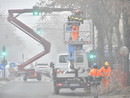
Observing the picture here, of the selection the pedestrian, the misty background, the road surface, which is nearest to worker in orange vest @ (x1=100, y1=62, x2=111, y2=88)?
the pedestrian

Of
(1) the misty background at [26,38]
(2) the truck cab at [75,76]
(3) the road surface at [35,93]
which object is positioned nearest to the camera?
(3) the road surface at [35,93]

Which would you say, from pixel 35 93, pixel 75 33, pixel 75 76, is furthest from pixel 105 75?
pixel 35 93

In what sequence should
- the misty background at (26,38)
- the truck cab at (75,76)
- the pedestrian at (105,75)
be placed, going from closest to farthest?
1. the pedestrian at (105,75)
2. the truck cab at (75,76)
3. the misty background at (26,38)

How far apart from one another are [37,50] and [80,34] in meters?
121

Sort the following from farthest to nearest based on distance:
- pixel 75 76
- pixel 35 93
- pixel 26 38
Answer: pixel 26 38, pixel 35 93, pixel 75 76

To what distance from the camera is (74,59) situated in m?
23.5

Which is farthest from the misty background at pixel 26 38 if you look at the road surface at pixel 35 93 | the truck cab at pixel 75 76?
the truck cab at pixel 75 76

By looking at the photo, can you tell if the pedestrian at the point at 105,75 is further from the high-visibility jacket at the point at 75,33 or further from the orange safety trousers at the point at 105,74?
the high-visibility jacket at the point at 75,33

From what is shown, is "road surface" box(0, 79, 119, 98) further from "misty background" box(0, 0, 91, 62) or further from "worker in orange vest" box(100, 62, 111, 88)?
"misty background" box(0, 0, 91, 62)

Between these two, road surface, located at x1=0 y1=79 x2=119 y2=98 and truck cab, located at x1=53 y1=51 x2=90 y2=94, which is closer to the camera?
road surface, located at x1=0 y1=79 x2=119 y2=98

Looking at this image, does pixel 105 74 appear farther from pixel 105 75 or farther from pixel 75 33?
pixel 75 33

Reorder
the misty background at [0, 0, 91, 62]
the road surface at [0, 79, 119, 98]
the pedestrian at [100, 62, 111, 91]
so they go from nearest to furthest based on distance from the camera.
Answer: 1. the pedestrian at [100, 62, 111, 91]
2. the road surface at [0, 79, 119, 98]
3. the misty background at [0, 0, 91, 62]

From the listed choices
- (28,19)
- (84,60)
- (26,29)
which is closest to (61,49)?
(28,19)

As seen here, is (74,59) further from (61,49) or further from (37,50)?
(37,50)
